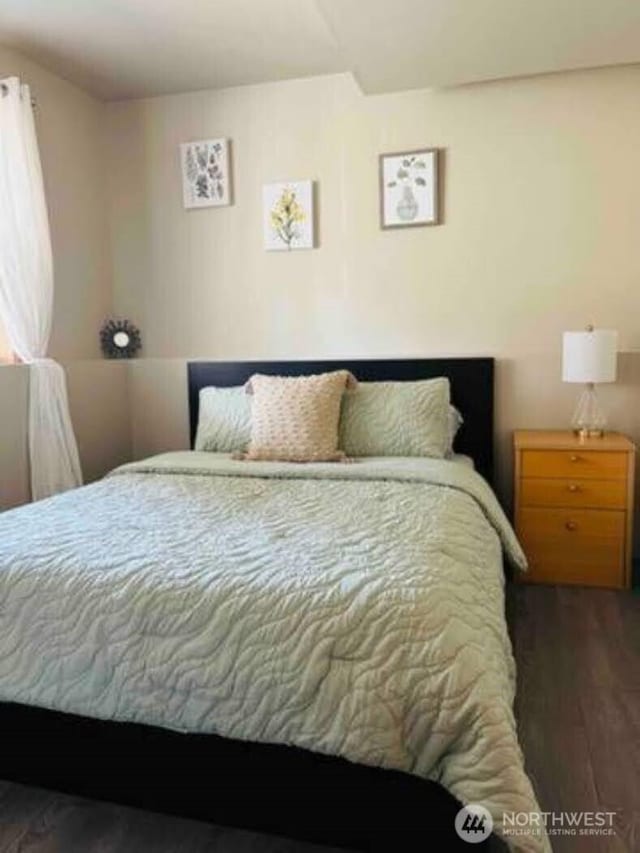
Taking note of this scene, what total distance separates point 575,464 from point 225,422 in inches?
62.1

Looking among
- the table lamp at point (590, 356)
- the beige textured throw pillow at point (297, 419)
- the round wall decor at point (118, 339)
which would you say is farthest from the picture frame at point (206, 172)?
the table lamp at point (590, 356)

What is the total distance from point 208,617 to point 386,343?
2.15 metres

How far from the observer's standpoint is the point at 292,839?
49.7 inches

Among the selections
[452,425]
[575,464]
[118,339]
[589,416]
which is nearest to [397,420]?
[452,425]

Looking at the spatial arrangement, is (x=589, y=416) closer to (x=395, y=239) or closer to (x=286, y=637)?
(x=395, y=239)

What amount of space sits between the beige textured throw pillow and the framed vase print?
3.03ft

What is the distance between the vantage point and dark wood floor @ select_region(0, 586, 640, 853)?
4.46 ft

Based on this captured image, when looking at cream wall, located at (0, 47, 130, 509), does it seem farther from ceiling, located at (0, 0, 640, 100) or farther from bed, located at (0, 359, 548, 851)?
bed, located at (0, 359, 548, 851)

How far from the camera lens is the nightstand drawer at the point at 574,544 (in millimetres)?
2650

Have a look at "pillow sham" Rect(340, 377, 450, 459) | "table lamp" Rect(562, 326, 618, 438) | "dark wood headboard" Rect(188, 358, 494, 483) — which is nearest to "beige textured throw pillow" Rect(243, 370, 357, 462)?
"pillow sham" Rect(340, 377, 450, 459)

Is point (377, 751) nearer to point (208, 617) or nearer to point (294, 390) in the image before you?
point (208, 617)

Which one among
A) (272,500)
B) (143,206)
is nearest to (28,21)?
(143,206)

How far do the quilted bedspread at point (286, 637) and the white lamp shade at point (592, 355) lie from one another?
128 centimetres

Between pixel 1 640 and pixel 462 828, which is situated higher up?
pixel 1 640
